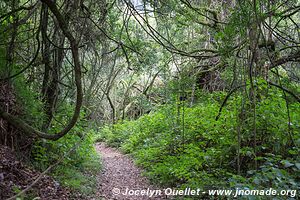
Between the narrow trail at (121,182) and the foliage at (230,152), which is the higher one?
the foliage at (230,152)

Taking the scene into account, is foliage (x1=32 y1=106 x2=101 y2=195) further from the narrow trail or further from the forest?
the narrow trail

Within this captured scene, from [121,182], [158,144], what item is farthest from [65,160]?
[158,144]

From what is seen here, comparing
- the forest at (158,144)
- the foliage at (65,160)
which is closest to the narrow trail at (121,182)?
the forest at (158,144)

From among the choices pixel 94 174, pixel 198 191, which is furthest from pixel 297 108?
pixel 94 174

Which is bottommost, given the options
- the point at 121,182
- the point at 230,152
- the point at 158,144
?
the point at 121,182

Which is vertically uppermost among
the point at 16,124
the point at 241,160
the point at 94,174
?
the point at 16,124

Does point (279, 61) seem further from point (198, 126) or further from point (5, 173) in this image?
point (5, 173)

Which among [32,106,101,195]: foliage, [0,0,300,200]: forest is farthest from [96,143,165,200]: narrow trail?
[32,106,101,195]: foliage

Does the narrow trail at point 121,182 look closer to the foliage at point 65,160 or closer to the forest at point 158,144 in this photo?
the forest at point 158,144

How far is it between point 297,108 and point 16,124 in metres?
4.17

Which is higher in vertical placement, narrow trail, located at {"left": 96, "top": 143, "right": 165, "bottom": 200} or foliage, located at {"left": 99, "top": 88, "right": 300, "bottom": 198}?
foliage, located at {"left": 99, "top": 88, "right": 300, "bottom": 198}

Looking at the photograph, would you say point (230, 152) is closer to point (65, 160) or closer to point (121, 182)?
point (121, 182)

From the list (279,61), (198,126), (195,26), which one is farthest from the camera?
(195,26)

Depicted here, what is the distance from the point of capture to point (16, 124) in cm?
280
